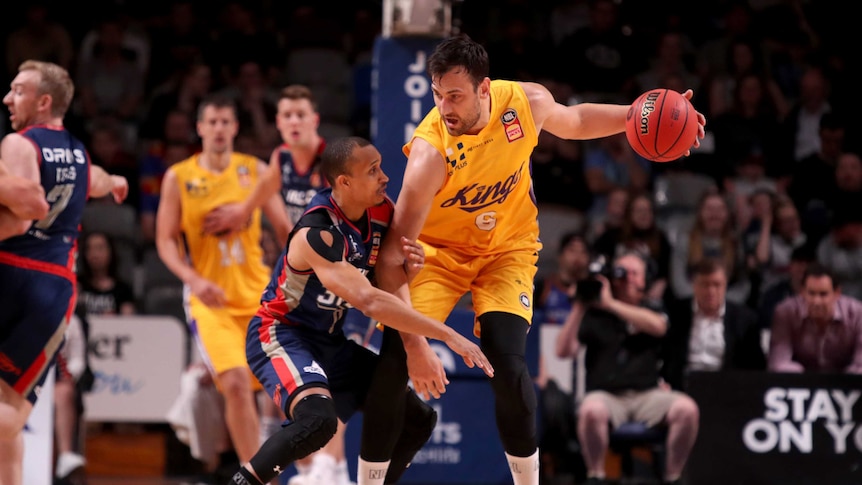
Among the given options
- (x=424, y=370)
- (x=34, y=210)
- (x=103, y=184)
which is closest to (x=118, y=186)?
(x=103, y=184)

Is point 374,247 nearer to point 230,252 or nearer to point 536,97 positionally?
point 536,97

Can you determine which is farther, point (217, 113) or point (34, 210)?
point (217, 113)

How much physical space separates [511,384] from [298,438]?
92 cm

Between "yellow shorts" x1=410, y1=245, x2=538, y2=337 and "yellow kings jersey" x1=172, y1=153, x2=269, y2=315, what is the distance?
6.05 feet

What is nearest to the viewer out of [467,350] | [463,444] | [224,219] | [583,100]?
[467,350]

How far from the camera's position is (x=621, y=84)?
11070mm

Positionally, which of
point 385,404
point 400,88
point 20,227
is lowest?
point 385,404

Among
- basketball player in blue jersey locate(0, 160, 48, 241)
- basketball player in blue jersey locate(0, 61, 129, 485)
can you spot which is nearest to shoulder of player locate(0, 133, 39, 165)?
basketball player in blue jersey locate(0, 61, 129, 485)

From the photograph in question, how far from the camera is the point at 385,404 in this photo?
4.86m

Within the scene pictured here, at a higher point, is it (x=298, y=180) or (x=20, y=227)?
(x=298, y=180)

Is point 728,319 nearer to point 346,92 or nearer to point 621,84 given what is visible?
point 621,84

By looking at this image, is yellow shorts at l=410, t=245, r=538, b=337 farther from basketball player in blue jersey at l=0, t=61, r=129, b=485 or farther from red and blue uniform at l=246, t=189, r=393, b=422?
basketball player in blue jersey at l=0, t=61, r=129, b=485

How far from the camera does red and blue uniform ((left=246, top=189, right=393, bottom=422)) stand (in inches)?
191

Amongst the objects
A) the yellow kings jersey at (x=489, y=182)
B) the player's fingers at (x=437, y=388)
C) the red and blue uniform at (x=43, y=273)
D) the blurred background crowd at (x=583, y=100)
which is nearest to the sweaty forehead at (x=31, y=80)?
the red and blue uniform at (x=43, y=273)
